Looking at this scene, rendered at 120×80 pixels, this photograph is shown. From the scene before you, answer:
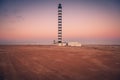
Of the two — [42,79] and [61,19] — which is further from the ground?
[61,19]

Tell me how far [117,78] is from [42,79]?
472 cm

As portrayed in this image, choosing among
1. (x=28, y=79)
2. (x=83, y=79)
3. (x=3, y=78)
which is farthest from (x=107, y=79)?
(x=3, y=78)

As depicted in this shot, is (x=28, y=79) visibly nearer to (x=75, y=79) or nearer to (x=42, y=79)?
(x=42, y=79)

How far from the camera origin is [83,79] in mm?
9844

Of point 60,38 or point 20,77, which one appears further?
point 60,38

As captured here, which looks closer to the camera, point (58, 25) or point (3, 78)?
point (3, 78)

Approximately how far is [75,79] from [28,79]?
289 cm

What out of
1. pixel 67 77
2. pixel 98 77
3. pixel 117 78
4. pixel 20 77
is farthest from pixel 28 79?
pixel 117 78

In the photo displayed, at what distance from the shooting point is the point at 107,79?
9734 millimetres

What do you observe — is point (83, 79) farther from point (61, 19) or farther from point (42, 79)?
point (61, 19)

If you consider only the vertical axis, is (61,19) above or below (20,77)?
above

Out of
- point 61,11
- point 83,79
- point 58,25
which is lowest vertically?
point 83,79

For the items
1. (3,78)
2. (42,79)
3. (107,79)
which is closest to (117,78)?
(107,79)

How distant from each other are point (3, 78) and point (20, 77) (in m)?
1.03
